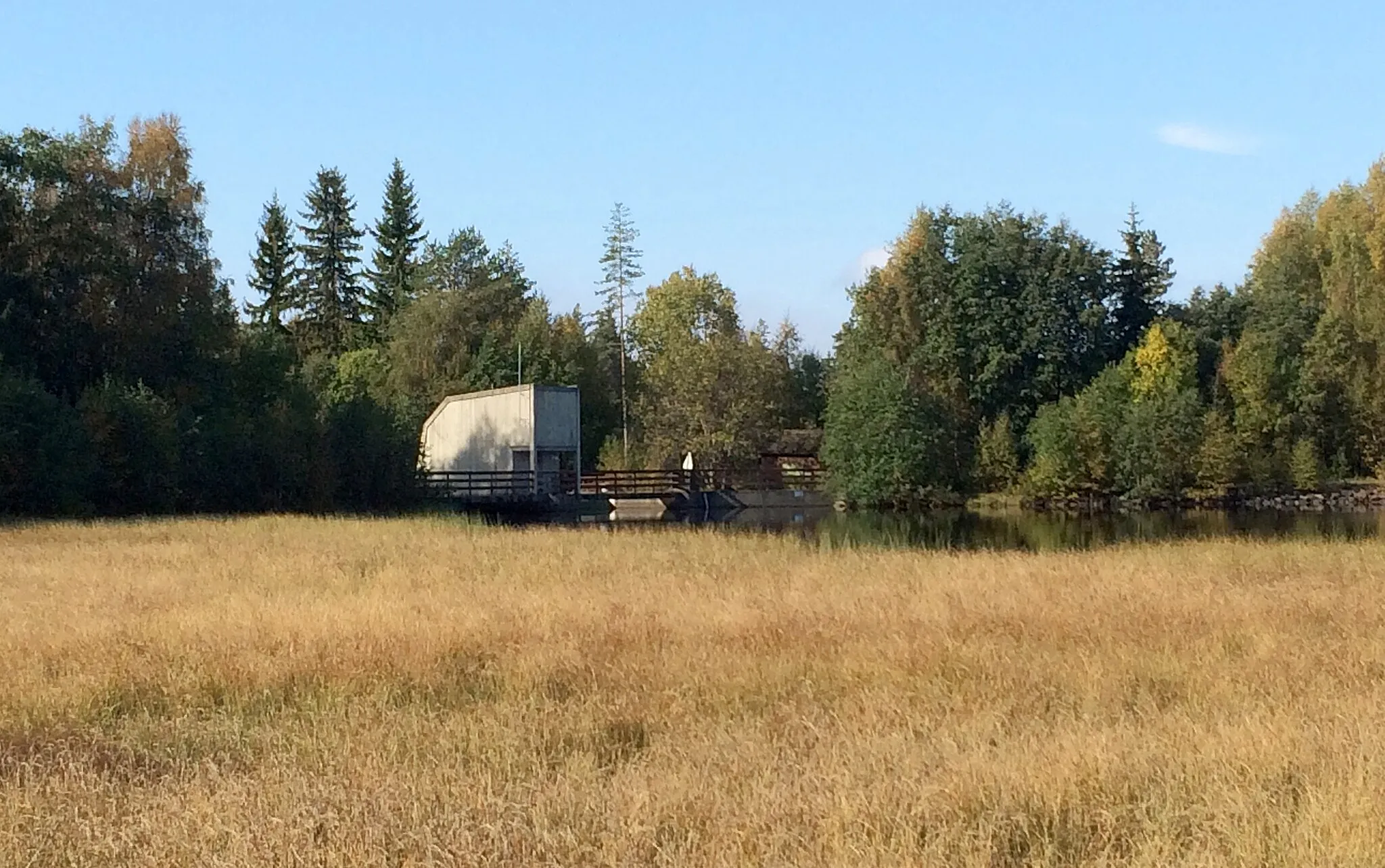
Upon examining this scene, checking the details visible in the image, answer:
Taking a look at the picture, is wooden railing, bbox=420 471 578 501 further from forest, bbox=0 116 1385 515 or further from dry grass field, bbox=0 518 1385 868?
dry grass field, bbox=0 518 1385 868

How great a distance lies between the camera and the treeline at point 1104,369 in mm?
55250

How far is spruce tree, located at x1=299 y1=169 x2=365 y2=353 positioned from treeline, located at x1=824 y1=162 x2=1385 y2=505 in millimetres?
32230

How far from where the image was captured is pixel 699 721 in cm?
→ 780

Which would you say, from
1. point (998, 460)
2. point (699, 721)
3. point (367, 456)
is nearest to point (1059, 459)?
point (998, 460)

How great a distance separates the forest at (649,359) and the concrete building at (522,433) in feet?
12.2

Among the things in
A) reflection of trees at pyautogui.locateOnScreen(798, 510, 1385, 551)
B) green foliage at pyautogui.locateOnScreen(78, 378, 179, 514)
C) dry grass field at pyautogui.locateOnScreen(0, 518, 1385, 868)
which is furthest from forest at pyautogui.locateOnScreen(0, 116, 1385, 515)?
Result: dry grass field at pyautogui.locateOnScreen(0, 518, 1385, 868)

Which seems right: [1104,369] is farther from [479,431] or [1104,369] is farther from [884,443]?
[479,431]

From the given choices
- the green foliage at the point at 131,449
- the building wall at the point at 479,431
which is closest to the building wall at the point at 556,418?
the building wall at the point at 479,431

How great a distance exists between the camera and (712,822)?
5.41 metres

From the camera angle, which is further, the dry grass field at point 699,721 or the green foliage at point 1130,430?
the green foliage at point 1130,430

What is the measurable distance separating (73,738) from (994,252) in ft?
191

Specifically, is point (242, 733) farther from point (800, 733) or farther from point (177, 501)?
point (177, 501)

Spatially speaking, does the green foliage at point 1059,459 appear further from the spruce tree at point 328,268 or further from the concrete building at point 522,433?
the spruce tree at point 328,268

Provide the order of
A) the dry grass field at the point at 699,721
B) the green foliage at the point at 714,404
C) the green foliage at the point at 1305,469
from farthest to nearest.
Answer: the green foliage at the point at 714,404, the green foliage at the point at 1305,469, the dry grass field at the point at 699,721
